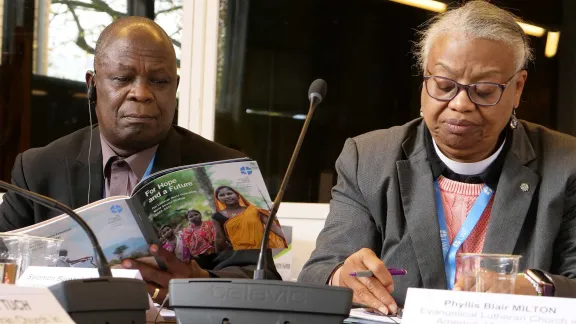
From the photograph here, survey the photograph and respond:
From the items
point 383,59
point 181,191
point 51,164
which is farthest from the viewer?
point 383,59

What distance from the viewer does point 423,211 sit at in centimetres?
216

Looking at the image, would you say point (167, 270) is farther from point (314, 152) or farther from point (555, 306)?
point (314, 152)

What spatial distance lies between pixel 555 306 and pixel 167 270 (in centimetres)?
101

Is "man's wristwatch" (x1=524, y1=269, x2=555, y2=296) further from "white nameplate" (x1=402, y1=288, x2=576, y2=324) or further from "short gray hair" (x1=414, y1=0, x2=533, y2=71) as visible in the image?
"short gray hair" (x1=414, y1=0, x2=533, y2=71)

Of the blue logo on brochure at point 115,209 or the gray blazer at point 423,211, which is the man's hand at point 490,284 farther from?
the blue logo on brochure at point 115,209

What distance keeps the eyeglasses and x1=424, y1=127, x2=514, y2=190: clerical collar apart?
0.20 m

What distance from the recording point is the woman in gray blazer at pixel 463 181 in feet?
6.87

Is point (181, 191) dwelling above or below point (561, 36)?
below

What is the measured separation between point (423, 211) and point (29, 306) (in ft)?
4.17

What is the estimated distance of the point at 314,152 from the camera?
3580 mm

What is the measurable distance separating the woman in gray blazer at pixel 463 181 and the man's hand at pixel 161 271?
33 centimetres

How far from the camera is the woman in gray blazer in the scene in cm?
209

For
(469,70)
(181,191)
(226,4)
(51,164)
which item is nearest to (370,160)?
(469,70)

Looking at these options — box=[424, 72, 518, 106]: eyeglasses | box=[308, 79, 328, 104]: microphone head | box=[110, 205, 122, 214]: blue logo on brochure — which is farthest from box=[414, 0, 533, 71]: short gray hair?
box=[110, 205, 122, 214]: blue logo on brochure
